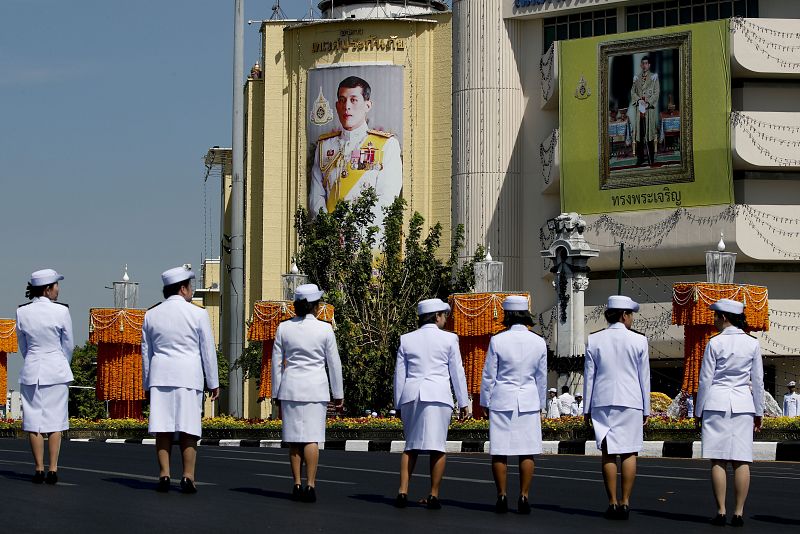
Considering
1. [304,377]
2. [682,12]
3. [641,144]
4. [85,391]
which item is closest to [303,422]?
[304,377]

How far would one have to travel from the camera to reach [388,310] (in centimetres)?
4406

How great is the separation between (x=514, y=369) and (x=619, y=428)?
101 centimetres

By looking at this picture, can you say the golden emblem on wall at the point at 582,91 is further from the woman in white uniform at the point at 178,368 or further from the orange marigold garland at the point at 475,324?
the woman in white uniform at the point at 178,368

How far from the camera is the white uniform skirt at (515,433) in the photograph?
13039 millimetres

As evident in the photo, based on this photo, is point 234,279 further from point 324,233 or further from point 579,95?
point 579,95

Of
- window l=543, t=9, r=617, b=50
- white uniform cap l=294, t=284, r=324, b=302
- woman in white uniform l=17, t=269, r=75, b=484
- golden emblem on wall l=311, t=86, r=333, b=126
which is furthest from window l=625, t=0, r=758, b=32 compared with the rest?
woman in white uniform l=17, t=269, r=75, b=484

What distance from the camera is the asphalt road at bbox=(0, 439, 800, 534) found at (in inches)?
430

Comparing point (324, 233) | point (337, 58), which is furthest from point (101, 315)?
point (337, 58)

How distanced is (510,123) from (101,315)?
2303 cm

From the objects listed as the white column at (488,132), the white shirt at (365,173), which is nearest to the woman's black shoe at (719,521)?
the white column at (488,132)

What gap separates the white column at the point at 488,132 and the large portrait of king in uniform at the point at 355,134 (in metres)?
10.4

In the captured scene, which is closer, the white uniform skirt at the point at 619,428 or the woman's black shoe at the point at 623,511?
the woman's black shoe at the point at 623,511

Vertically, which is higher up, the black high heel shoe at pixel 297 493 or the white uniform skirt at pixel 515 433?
the white uniform skirt at pixel 515 433

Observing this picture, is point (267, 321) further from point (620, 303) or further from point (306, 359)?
point (620, 303)
